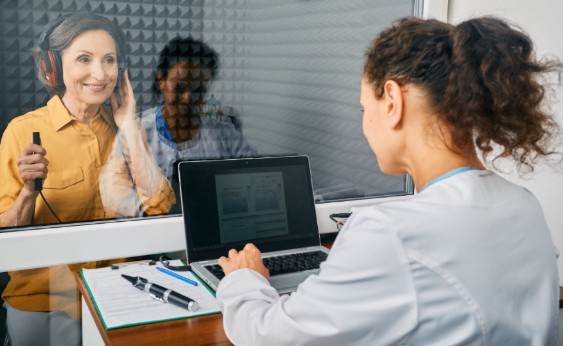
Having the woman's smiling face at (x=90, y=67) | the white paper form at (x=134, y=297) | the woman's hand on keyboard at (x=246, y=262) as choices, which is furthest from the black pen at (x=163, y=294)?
the woman's smiling face at (x=90, y=67)

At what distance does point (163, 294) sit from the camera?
1245 mm

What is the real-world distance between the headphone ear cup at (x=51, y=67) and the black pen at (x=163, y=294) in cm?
59

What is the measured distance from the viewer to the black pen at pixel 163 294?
121cm

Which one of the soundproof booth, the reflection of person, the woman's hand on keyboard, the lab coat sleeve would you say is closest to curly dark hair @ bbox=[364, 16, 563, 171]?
the reflection of person

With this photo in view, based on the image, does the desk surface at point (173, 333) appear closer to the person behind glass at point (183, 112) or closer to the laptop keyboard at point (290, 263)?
the laptop keyboard at point (290, 263)

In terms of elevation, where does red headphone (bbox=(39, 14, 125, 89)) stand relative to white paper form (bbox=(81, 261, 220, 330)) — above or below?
above

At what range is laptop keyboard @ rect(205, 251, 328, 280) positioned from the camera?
1410 mm

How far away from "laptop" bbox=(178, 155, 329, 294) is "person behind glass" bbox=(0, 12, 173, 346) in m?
0.27

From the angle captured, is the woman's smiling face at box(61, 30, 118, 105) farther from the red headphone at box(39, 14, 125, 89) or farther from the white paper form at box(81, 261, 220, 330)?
the white paper form at box(81, 261, 220, 330)

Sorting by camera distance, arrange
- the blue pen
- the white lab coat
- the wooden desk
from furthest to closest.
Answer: the blue pen < the wooden desk < the white lab coat

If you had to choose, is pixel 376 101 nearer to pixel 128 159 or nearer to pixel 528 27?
pixel 128 159

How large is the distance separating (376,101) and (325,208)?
983 mm

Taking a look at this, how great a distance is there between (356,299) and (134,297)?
67 centimetres

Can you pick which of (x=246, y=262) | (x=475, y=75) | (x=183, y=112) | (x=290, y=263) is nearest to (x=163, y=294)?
(x=246, y=262)
